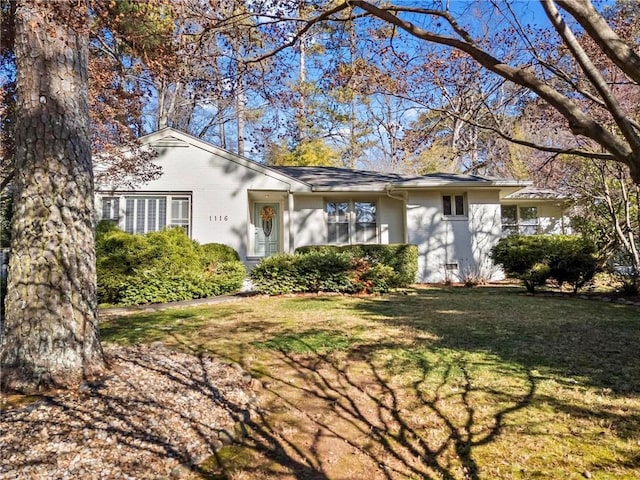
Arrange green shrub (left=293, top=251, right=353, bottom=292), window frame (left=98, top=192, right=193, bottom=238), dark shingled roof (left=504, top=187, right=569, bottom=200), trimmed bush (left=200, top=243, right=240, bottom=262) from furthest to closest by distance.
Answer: dark shingled roof (left=504, top=187, right=569, bottom=200) → window frame (left=98, top=192, right=193, bottom=238) → trimmed bush (left=200, top=243, right=240, bottom=262) → green shrub (left=293, top=251, right=353, bottom=292)

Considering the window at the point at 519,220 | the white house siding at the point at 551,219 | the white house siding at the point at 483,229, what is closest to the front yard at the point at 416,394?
the white house siding at the point at 483,229

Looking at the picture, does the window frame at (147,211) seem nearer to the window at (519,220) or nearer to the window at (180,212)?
the window at (180,212)

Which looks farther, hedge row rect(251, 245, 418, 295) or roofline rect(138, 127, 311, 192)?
roofline rect(138, 127, 311, 192)

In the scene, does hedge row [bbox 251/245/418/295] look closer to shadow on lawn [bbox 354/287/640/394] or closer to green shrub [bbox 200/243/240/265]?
shadow on lawn [bbox 354/287/640/394]

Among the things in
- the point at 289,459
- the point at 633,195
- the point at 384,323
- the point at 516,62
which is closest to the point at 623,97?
the point at 516,62

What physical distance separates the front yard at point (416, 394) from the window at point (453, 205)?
810 centimetres

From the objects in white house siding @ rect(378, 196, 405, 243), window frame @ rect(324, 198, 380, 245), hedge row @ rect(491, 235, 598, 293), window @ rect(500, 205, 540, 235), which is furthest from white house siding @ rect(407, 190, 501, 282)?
hedge row @ rect(491, 235, 598, 293)

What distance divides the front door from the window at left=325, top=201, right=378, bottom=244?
200 cm

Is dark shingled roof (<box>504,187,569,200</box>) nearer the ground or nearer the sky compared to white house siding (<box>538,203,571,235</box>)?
nearer the sky

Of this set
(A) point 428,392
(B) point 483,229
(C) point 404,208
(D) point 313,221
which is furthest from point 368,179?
(A) point 428,392

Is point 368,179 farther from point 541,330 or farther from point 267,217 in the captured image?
point 541,330

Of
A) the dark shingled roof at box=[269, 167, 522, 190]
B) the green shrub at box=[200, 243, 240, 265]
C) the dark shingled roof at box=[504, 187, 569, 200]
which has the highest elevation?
the dark shingled roof at box=[269, 167, 522, 190]

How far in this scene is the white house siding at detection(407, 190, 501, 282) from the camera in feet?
46.3

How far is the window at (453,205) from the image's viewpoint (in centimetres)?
1436
